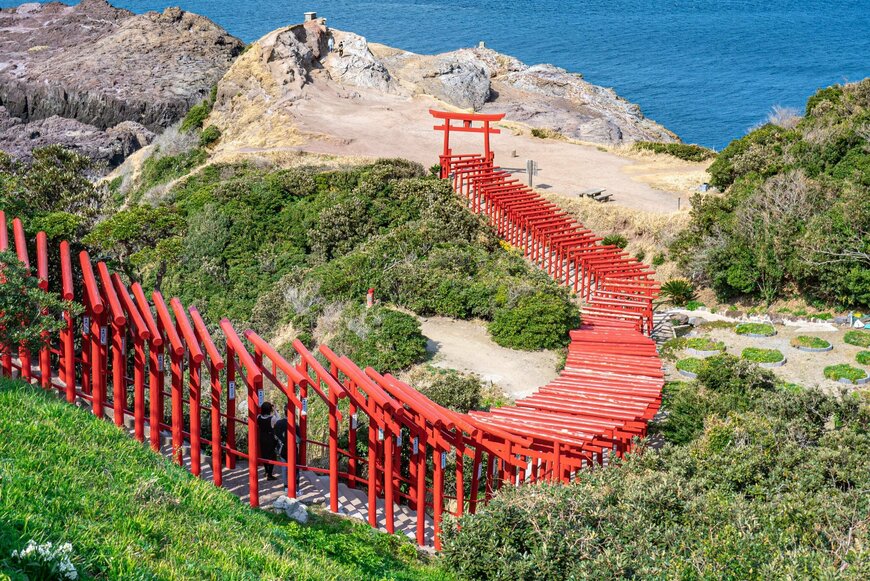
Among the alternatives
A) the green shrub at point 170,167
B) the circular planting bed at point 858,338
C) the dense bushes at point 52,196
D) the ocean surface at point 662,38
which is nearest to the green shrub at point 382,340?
the dense bushes at point 52,196

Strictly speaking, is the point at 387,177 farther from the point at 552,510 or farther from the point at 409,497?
the point at 552,510

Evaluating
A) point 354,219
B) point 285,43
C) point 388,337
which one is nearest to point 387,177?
point 354,219

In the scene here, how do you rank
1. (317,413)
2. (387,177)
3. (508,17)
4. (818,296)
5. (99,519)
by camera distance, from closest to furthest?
1. (99,519)
2. (317,413)
3. (818,296)
4. (387,177)
5. (508,17)

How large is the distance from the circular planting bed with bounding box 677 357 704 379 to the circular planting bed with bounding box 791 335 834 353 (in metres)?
2.66

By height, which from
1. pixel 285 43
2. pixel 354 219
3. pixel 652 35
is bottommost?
pixel 354 219

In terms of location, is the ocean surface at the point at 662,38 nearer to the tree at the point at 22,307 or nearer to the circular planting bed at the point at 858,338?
the circular planting bed at the point at 858,338

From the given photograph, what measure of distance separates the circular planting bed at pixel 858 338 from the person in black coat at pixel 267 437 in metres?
15.4

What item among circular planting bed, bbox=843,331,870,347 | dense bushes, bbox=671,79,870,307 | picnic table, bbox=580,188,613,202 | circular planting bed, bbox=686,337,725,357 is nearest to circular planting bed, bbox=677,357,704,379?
circular planting bed, bbox=686,337,725,357

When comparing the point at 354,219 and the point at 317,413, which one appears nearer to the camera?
the point at 317,413

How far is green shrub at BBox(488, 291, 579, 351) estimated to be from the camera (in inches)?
950

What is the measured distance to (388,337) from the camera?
77.0 feet

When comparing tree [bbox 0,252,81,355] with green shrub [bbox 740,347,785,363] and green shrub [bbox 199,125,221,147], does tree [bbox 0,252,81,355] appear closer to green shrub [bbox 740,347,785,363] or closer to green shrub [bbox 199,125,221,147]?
green shrub [bbox 740,347,785,363]

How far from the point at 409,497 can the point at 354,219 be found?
18.0m

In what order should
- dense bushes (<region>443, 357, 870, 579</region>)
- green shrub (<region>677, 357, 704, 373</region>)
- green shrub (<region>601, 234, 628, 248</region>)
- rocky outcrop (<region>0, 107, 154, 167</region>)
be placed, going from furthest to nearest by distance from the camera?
rocky outcrop (<region>0, 107, 154, 167</region>) → green shrub (<region>601, 234, 628, 248</region>) → green shrub (<region>677, 357, 704, 373</region>) → dense bushes (<region>443, 357, 870, 579</region>)
